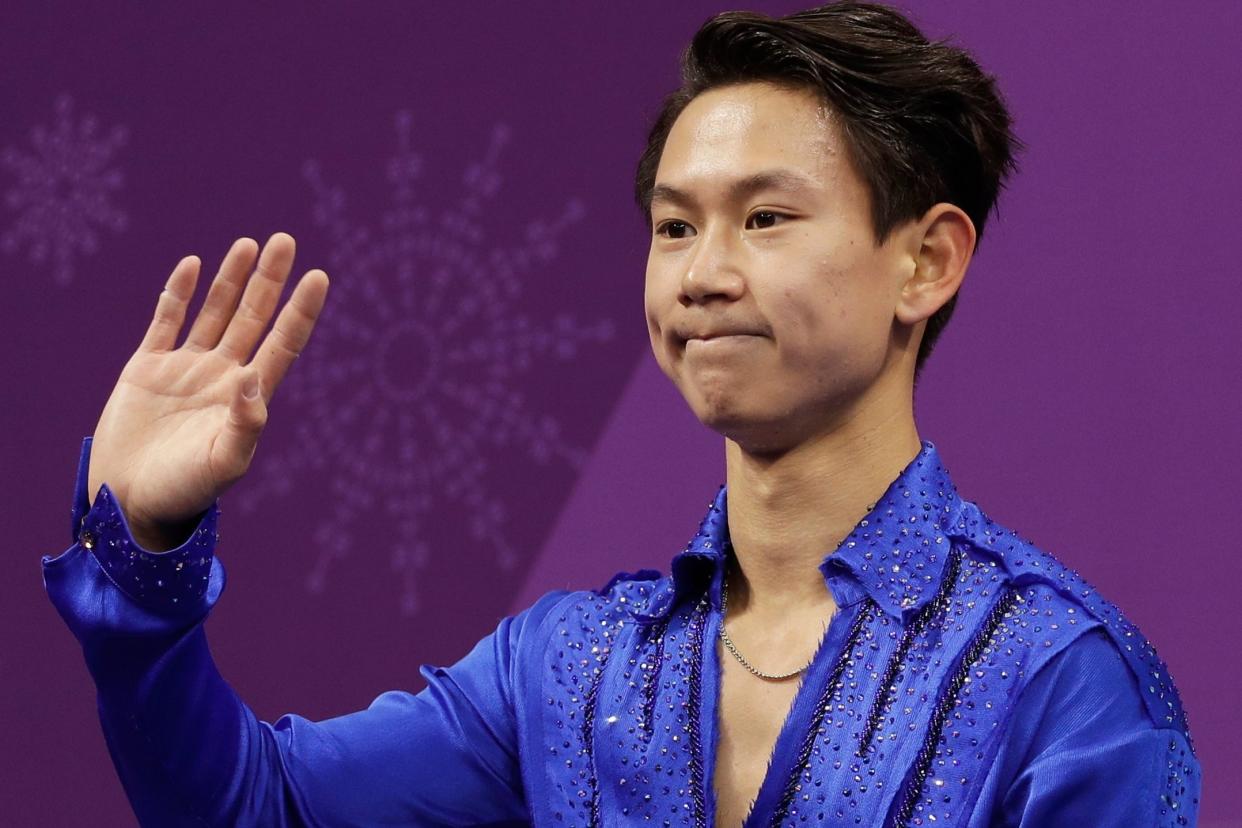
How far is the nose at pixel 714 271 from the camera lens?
188 centimetres

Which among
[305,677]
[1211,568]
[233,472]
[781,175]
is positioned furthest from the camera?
[305,677]

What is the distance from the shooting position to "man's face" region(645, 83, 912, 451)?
6.18 feet

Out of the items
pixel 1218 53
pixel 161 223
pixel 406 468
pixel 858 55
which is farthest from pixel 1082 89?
pixel 161 223

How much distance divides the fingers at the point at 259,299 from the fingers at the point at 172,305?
0.05m

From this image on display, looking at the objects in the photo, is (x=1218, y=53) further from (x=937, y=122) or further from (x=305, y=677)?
(x=305, y=677)

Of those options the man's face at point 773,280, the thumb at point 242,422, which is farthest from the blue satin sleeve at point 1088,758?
the thumb at point 242,422

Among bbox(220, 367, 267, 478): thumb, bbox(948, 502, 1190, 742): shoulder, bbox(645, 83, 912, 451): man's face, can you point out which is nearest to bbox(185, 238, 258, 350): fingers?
bbox(220, 367, 267, 478): thumb

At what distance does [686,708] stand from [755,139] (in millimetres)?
555

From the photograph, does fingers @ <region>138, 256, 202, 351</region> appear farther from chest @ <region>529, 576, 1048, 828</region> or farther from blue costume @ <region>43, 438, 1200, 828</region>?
chest @ <region>529, 576, 1048, 828</region>

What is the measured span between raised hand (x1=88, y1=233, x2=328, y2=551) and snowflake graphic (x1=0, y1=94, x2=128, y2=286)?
1.08 m

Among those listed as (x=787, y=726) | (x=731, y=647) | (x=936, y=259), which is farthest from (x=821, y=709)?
(x=936, y=259)

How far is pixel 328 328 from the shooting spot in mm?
2994

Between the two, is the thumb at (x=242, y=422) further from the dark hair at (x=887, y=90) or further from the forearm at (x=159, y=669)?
the dark hair at (x=887, y=90)

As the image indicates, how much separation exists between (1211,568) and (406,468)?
1.14m
